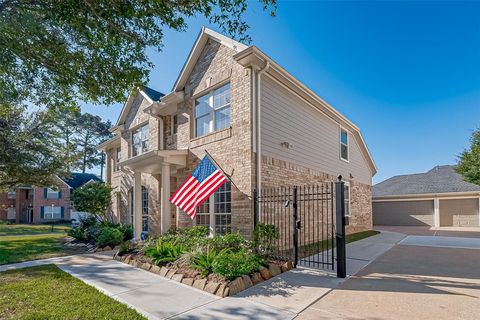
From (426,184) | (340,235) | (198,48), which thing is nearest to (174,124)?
(198,48)

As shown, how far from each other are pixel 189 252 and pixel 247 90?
17.1ft

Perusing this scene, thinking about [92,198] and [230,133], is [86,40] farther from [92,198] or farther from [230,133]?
[92,198]

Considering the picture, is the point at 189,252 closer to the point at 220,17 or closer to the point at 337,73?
the point at 220,17

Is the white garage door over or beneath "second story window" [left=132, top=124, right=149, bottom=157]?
beneath

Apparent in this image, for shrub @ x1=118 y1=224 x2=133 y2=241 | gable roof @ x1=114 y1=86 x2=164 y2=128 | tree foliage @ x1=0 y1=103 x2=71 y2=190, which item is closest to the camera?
shrub @ x1=118 y1=224 x2=133 y2=241

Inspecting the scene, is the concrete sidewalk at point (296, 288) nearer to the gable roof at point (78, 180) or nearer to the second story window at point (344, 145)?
the second story window at point (344, 145)

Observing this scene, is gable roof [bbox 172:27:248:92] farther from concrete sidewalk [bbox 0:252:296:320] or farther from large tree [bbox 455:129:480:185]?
large tree [bbox 455:129:480:185]

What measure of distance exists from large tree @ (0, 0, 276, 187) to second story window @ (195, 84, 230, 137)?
3.13 m

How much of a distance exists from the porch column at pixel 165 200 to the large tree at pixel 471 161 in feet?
62.8

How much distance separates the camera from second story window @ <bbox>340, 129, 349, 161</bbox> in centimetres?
1508

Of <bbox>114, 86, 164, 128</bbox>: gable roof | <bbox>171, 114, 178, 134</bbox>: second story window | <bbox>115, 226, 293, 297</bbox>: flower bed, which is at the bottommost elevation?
<bbox>115, 226, 293, 297</bbox>: flower bed

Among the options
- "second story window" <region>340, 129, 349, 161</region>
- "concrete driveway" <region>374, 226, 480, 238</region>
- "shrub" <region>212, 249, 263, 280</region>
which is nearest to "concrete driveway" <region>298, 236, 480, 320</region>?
"shrub" <region>212, 249, 263, 280</region>

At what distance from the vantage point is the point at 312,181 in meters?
11.6

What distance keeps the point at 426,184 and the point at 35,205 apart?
144 feet
